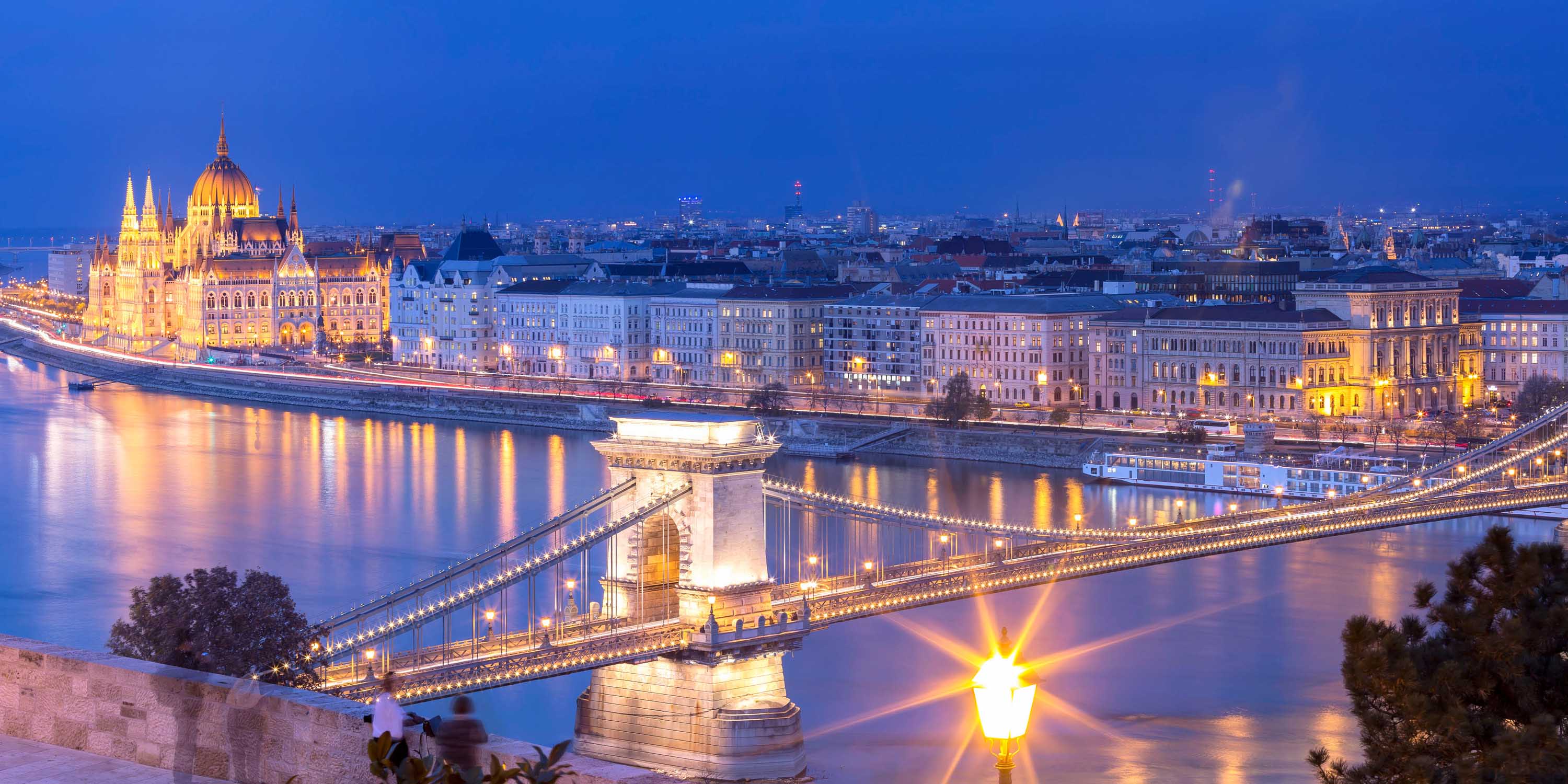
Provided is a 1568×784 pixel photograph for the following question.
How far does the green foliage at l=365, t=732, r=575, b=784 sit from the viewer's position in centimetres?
262

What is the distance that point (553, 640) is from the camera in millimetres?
9656

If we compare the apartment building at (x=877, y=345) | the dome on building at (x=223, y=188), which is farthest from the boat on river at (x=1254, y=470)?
the dome on building at (x=223, y=188)

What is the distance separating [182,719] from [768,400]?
2444 centimetres

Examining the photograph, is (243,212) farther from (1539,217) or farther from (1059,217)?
(1539,217)

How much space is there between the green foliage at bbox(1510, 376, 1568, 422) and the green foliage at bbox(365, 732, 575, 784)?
72.6ft

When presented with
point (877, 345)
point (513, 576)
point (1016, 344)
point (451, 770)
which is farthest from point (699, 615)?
point (877, 345)

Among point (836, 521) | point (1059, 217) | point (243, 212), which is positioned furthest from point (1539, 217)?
point (836, 521)

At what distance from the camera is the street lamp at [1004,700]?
297 cm

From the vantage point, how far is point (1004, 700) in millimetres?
2975

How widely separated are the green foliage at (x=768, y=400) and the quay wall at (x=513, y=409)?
1.73 feet

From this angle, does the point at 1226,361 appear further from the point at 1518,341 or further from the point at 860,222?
the point at 860,222

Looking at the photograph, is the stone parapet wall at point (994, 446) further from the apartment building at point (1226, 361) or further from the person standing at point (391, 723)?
the person standing at point (391, 723)

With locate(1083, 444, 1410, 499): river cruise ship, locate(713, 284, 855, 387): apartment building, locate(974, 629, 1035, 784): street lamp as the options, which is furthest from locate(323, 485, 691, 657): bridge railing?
locate(713, 284, 855, 387): apartment building

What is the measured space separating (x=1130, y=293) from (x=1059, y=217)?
58.1m
